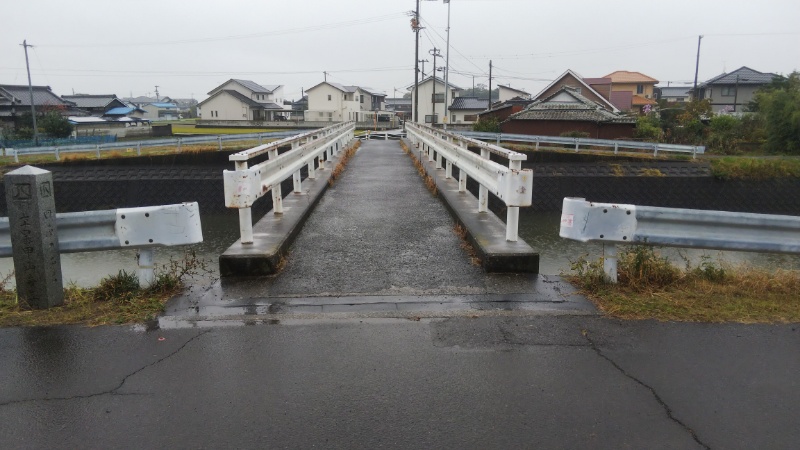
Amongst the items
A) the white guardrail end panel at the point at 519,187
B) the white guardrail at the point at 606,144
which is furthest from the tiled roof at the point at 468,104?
the white guardrail end panel at the point at 519,187

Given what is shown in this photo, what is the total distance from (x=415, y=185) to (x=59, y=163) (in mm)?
21744

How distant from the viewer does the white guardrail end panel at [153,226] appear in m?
4.35

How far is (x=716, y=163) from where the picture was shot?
2516 cm

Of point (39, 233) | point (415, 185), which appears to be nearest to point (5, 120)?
point (415, 185)

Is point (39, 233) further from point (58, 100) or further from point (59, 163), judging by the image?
point (58, 100)

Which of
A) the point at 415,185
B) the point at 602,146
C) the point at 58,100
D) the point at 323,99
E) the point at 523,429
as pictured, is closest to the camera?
the point at 523,429

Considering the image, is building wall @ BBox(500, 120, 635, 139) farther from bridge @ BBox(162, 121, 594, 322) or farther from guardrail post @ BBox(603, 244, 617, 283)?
guardrail post @ BBox(603, 244, 617, 283)

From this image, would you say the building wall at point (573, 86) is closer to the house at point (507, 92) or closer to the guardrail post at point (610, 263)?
the house at point (507, 92)

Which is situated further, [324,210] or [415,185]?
[415,185]

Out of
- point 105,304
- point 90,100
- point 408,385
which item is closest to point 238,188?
point 105,304

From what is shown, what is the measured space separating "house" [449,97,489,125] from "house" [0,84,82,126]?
4180 centimetres

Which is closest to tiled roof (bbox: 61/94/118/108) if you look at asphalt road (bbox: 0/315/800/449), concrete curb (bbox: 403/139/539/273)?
concrete curb (bbox: 403/139/539/273)

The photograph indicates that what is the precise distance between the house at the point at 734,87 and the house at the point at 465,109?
25.2 m

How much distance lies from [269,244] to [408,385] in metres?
2.71
